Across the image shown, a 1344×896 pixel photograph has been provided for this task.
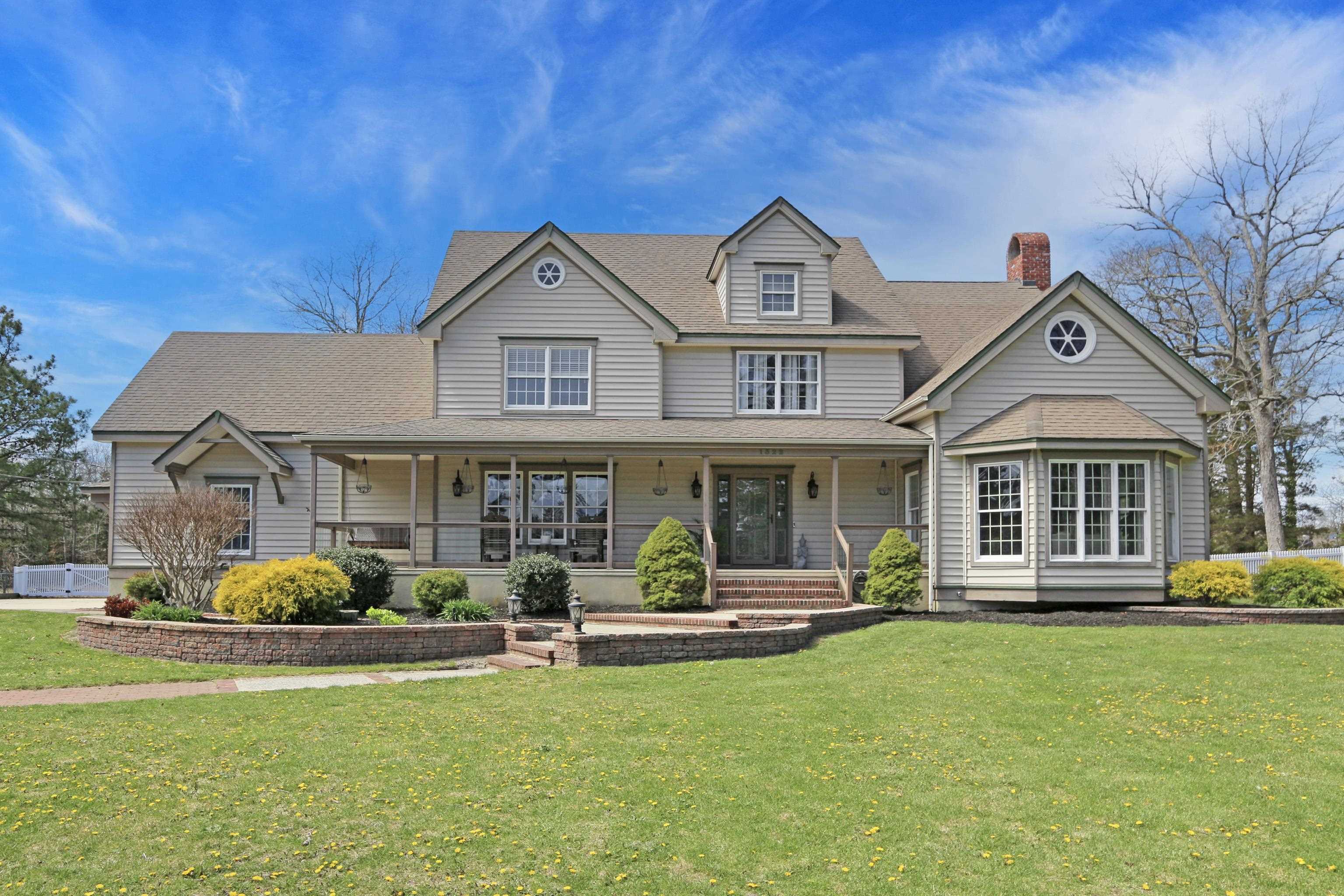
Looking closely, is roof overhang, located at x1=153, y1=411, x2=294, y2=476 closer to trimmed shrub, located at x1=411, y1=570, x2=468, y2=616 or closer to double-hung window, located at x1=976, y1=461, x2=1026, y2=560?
trimmed shrub, located at x1=411, y1=570, x2=468, y2=616

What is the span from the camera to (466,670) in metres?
14.5

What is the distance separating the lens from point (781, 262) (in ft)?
78.1

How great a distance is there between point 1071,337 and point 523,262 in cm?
1159

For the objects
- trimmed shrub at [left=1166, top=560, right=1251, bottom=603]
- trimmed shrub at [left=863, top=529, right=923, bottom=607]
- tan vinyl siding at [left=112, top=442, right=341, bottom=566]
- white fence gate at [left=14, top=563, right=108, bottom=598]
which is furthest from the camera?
white fence gate at [left=14, top=563, right=108, bottom=598]

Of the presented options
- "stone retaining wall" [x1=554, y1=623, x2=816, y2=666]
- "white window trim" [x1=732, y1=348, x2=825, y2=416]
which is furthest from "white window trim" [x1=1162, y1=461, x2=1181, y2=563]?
"stone retaining wall" [x1=554, y1=623, x2=816, y2=666]

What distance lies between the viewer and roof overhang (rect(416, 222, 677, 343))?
22.5 m

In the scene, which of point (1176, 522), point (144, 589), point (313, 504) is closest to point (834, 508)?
point (1176, 522)

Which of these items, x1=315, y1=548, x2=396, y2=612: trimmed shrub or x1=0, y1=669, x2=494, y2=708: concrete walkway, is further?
x1=315, y1=548, x2=396, y2=612: trimmed shrub

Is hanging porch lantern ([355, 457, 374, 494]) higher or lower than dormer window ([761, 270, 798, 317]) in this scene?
lower

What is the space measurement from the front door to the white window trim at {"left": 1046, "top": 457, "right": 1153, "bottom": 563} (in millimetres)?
5999

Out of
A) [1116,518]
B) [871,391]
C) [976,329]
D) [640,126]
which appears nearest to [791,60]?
[640,126]

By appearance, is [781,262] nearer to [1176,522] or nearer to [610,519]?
[610,519]

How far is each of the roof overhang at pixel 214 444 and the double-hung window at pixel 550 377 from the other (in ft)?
17.5

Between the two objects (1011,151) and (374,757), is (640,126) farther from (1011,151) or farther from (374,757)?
(374,757)
